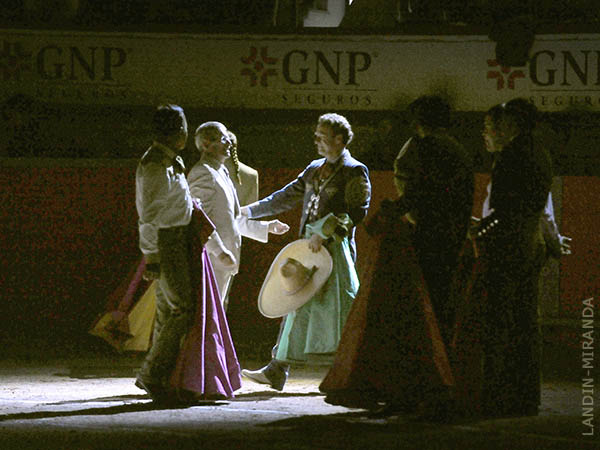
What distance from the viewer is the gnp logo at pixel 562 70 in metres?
13.1

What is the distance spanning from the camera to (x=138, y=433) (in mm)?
6219

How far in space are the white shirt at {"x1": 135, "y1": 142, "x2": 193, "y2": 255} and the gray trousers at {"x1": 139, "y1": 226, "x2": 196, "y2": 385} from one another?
2.1 inches

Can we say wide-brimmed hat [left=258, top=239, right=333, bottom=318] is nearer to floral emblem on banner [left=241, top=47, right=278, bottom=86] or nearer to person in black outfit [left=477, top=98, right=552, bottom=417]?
person in black outfit [left=477, top=98, right=552, bottom=417]

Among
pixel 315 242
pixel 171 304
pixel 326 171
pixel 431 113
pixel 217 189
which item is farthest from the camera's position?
pixel 326 171

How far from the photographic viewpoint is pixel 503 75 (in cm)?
1329

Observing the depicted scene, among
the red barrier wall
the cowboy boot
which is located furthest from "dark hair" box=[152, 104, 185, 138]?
the red barrier wall

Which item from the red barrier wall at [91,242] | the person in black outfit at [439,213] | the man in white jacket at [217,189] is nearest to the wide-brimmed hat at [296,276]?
the man in white jacket at [217,189]

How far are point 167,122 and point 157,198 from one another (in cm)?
46

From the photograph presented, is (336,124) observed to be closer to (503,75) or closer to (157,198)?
(157,198)

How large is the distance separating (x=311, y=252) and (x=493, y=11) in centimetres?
659

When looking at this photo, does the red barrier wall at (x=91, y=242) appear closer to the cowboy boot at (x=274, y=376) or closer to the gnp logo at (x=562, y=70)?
the gnp logo at (x=562, y=70)

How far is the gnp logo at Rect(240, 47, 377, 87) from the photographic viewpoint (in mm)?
13211

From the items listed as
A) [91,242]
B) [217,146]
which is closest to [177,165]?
[217,146]

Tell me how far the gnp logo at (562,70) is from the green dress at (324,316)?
5.75m
